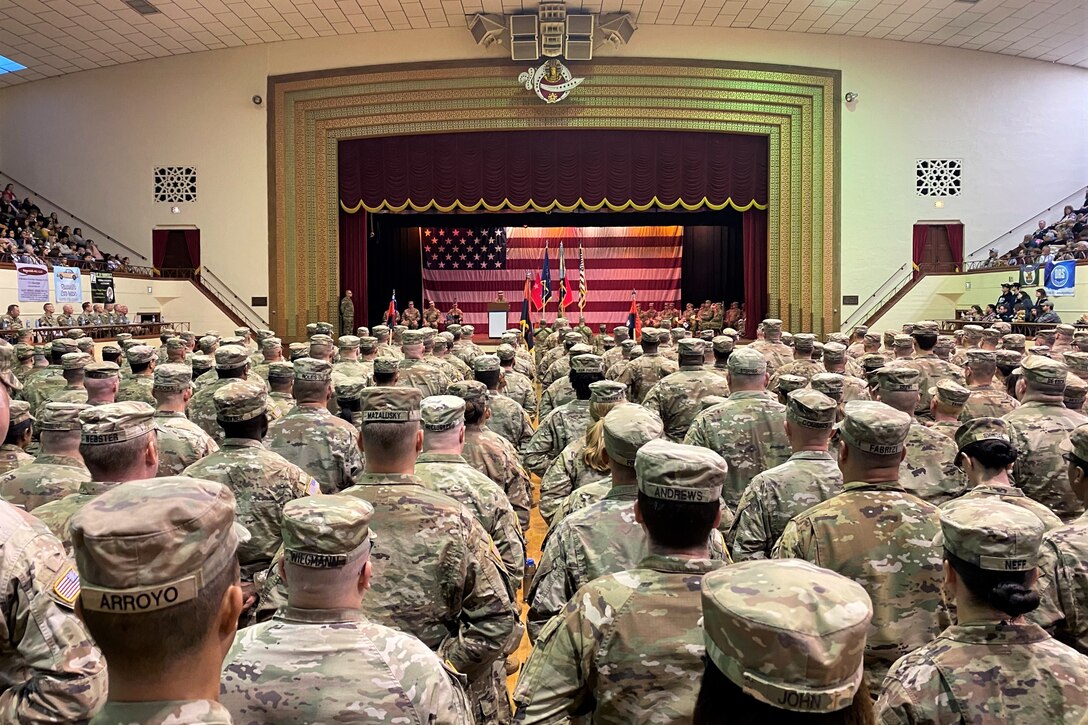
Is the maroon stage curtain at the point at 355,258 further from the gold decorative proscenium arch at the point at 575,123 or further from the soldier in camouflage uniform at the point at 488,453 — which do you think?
the soldier in camouflage uniform at the point at 488,453

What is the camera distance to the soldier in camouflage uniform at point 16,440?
3.57 metres

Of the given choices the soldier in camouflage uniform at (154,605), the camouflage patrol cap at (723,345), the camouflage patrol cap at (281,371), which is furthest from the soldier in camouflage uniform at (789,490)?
the camouflage patrol cap at (723,345)

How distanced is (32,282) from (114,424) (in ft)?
42.8

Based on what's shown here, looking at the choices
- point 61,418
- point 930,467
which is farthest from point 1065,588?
point 61,418

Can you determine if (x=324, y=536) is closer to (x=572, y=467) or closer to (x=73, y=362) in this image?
(x=572, y=467)

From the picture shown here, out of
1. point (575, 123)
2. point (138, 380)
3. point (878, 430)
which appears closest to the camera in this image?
point (878, 430)

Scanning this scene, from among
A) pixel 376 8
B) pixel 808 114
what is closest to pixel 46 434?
pixel 376 8

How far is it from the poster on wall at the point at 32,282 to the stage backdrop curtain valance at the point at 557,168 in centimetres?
692

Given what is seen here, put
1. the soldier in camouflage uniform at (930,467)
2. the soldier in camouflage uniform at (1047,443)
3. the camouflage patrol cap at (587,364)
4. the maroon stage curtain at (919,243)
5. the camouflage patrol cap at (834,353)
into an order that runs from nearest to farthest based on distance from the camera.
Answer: the soldier in camouflage uniform at (930,467) < the soldier in camouflage uniform at (1047,443) < the camouflage patrol cap at (587,364) < the camouflage patrol cap at (834,353) < the maroon stage curtain at (919,243)

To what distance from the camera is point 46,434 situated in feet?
10.7

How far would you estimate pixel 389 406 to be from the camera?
246 centimetres

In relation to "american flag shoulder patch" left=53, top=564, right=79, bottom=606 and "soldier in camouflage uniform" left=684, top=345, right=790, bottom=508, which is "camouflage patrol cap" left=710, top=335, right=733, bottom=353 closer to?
"soldier in camouflage uniform" left=684, top=345, right=790, bottom=508

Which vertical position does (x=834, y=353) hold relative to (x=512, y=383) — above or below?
above

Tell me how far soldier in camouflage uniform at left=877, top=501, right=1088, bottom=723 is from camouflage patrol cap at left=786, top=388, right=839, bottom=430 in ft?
3.82
